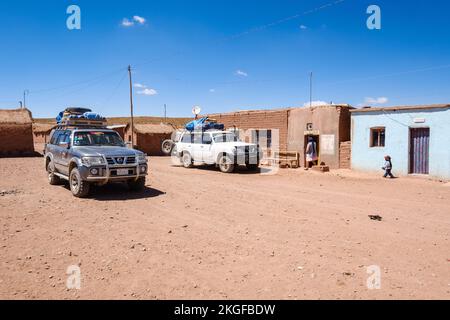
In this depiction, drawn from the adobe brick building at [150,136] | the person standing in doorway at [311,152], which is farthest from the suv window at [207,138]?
the adobe brick building at [150,136]

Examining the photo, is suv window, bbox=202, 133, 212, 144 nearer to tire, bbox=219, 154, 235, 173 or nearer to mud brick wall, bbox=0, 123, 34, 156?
tire, bbox=219, 154, 235, 173

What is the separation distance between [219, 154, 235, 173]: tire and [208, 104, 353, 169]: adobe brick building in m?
5.33

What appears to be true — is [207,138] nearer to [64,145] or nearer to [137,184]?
[137,184]

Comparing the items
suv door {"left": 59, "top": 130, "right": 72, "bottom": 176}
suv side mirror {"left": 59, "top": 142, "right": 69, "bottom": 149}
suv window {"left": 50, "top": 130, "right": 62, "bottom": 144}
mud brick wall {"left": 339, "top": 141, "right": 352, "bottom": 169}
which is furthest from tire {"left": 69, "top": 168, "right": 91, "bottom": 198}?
mud brick wall {"left": 339, "top": 141, "right": 352, "bottom": 169}

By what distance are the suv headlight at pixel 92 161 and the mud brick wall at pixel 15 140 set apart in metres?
19.9

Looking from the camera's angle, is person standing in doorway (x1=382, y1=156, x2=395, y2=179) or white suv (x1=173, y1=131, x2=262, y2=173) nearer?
person standing in doorway (x1=382, y1=156, x2=395, y2=179)

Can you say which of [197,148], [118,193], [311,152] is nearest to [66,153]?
[118,193]

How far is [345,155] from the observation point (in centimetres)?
1745

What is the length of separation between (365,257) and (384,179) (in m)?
10.6

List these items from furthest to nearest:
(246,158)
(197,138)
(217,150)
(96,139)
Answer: (197,138), (217,150), (246,158), (96,139)

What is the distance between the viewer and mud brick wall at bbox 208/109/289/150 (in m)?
20.2

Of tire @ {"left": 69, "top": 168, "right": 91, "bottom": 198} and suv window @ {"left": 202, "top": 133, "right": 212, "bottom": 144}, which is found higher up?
suv window @ {"left": 202, "top": 133, "right": 212, "bottom": 144}

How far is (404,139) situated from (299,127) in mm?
5671

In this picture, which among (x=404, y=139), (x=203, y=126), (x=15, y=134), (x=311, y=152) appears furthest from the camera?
(x=15, y=134)
